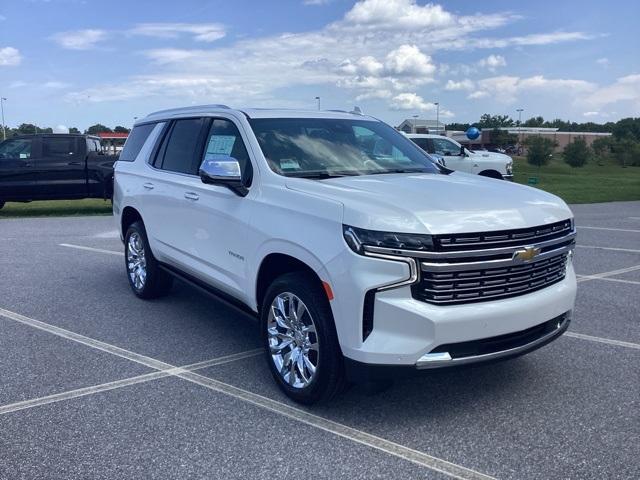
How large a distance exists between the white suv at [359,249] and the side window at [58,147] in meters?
11.1

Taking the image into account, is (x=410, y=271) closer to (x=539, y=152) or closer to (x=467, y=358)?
(x=467, y=358)

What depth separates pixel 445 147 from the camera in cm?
2025

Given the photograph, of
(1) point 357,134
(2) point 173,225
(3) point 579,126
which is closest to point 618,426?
(1) point 357,134

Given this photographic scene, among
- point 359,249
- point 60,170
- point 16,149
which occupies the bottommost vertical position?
point 359,249

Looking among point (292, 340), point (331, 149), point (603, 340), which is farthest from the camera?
point (603, 340)

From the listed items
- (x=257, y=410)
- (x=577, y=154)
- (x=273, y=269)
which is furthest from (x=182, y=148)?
(x=577, y=154)

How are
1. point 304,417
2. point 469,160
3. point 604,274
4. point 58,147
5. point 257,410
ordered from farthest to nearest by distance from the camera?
point 469,160, point 58,147, point 604,274, point 257,410, point 304,417

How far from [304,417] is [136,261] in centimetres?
373

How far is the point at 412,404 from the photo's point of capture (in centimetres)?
Result: 421

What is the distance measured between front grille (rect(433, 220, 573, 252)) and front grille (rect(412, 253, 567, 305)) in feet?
0.46

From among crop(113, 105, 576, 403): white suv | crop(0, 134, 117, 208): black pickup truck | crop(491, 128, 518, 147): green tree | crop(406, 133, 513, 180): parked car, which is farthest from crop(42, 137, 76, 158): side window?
crop(491, 128, 518, 147): green tree

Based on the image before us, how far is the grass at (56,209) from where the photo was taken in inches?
644

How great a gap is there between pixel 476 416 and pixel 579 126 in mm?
138890

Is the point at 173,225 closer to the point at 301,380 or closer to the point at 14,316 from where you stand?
the point at 14,316
